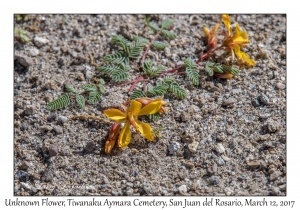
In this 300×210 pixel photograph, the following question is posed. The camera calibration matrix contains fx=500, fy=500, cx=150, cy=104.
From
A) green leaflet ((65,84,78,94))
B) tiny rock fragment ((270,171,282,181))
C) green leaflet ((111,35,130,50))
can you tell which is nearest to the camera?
tiny rock fragment ((270,171,282,181))

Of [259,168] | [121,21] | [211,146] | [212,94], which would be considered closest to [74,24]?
[121,21]

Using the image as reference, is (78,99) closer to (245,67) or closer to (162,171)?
(162,171)

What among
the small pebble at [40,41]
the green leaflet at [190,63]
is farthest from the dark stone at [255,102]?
the small pebble at [40,41]

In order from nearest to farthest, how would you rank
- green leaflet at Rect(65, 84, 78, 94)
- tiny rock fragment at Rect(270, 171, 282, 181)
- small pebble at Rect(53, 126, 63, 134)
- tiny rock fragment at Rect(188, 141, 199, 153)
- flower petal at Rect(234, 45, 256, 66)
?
tiny rock fragment at Rect(270, 171, 282, 181)
tiny rock fragment at Rect(188, 141, 199, 153)
small pebble at Rect(53, 126, 63, 134)
green leaflet at Rect(65, 84, 78, 94)
flower petal at Rect(234, 45, 256, 66)

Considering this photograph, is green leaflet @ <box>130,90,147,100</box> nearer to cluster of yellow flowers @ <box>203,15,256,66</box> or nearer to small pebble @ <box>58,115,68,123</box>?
small pebble @ <box>58,115,68,123</box>

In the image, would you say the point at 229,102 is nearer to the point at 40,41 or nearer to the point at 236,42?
the point at 236,42

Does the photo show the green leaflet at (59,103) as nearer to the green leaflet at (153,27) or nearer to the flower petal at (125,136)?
the flower petal at (125,136)

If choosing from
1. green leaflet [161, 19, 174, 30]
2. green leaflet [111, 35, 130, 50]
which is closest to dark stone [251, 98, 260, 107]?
green leaflet [161, 19, 174, 30]
